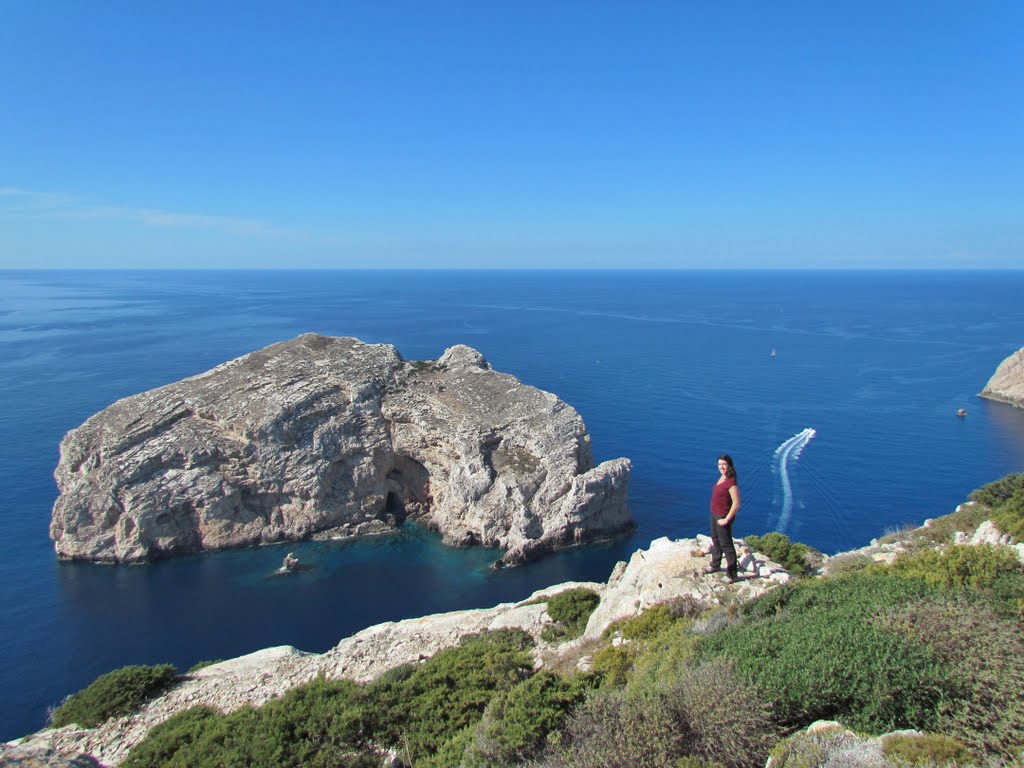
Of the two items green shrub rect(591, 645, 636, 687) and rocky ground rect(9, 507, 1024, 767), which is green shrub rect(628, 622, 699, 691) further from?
rocky ground rect(9, 507, 1024, 767)

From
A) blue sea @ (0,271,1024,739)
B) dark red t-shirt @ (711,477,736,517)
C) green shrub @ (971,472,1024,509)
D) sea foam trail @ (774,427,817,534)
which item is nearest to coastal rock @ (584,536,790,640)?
dark red t-shirt @ (711,477,736,517)

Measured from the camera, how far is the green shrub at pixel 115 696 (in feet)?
65.8

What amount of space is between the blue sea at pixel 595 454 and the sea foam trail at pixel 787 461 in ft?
0.68

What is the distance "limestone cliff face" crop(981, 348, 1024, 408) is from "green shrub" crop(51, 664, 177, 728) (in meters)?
87.7

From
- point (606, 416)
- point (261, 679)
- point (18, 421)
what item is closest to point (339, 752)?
point (261, 679)

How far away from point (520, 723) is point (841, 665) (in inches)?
230

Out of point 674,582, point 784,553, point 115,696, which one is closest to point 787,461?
point 784,553

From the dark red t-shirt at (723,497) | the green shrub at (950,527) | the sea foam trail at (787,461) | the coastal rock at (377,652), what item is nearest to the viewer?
the dark red t-shirt at (723,497)

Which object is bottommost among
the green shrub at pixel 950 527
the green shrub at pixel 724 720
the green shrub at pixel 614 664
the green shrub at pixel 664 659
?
the green shrub at pixel 950 527

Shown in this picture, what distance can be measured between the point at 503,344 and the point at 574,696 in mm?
101578

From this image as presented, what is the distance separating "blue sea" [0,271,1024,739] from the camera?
113 ft

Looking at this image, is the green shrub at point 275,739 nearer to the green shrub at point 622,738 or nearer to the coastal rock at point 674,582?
the green shrub at point 622,738

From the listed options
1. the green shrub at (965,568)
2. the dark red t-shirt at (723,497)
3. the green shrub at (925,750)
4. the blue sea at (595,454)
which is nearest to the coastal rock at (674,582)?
the dark red t-shirt at (723,497)

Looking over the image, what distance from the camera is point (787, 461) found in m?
55.3
